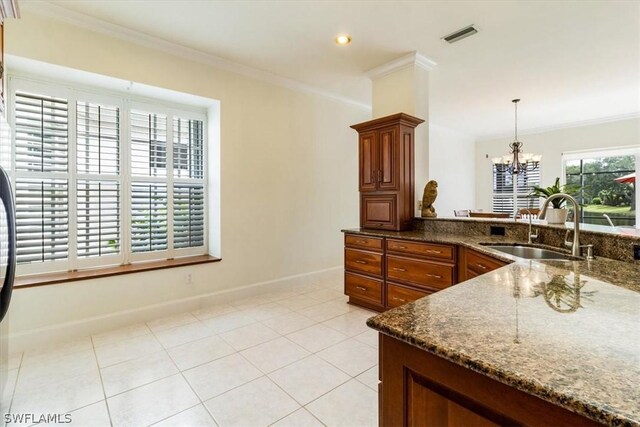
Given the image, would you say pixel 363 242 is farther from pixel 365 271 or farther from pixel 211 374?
pixel 211 374

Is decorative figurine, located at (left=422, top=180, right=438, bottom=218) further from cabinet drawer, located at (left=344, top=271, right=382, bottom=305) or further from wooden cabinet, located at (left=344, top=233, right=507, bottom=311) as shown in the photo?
cabinet drawer, located at (left=344, top=271, right=382, bottom=305)

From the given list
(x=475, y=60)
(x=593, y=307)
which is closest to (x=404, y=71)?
(x=475, y=60)

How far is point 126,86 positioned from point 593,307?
3923mm

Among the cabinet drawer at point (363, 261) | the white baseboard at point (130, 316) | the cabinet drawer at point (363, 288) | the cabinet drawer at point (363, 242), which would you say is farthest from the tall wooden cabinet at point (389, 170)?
the white baseboard at point (130, 316)

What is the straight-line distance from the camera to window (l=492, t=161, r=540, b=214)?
6844mm

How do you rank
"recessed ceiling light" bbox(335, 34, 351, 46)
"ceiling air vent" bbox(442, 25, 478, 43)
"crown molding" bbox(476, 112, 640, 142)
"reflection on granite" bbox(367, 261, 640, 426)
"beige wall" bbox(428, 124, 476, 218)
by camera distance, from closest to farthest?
"reflection on granite" bbox(367, 261, 640, 426) → "ceiling air vent" bbox(442, 25, 478, 43) → "recessed ceiling light" bbox(335, 34, 351, 46) → "crown molding" bbox(476, 112, 640, 142) → "beige wall" bbox(428, 124, 476, 218)

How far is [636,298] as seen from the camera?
1.10 m

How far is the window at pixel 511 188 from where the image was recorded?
6.84m

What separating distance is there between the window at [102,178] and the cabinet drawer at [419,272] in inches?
91.0

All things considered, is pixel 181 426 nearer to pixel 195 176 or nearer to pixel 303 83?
pixel 195 176

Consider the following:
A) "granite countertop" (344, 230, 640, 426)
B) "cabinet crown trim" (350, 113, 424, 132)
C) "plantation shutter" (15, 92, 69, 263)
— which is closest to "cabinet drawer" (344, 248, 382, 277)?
"cabinet crown trim" (350, 113, 424, 132)

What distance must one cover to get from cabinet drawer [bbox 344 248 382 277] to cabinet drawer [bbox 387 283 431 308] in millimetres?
206

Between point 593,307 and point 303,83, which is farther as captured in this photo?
point 303,83

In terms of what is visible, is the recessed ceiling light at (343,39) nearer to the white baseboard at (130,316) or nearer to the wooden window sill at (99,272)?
the wooden window sill at (99,272)
